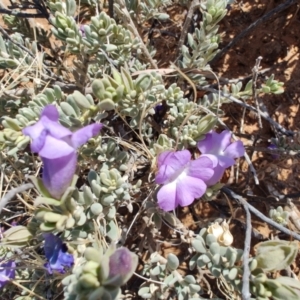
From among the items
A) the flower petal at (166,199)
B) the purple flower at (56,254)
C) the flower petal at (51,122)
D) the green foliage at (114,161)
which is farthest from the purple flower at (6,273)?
the flower petal at (51,122)

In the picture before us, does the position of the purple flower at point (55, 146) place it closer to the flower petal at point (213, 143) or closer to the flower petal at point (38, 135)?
the flower petal at point (38, 135)

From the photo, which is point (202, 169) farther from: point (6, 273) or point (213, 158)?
point (6, 273)

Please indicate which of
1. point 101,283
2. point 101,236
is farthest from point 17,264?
point 101,283

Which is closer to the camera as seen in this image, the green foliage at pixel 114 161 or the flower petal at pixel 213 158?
the green foliage at pixel 114 161

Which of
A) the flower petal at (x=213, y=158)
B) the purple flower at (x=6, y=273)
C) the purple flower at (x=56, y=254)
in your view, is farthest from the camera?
the purple flower at (x=6, y=273)

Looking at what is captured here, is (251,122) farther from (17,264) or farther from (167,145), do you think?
(17,264)

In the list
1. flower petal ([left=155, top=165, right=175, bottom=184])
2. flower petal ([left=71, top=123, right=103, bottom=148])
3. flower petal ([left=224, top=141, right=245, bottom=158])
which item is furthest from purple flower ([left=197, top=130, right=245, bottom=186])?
flower petal ([left=71, top=123, right=103, bottom=148])

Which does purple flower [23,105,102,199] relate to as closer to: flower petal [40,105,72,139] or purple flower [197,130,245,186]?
flower petal [40,105,72,139]
